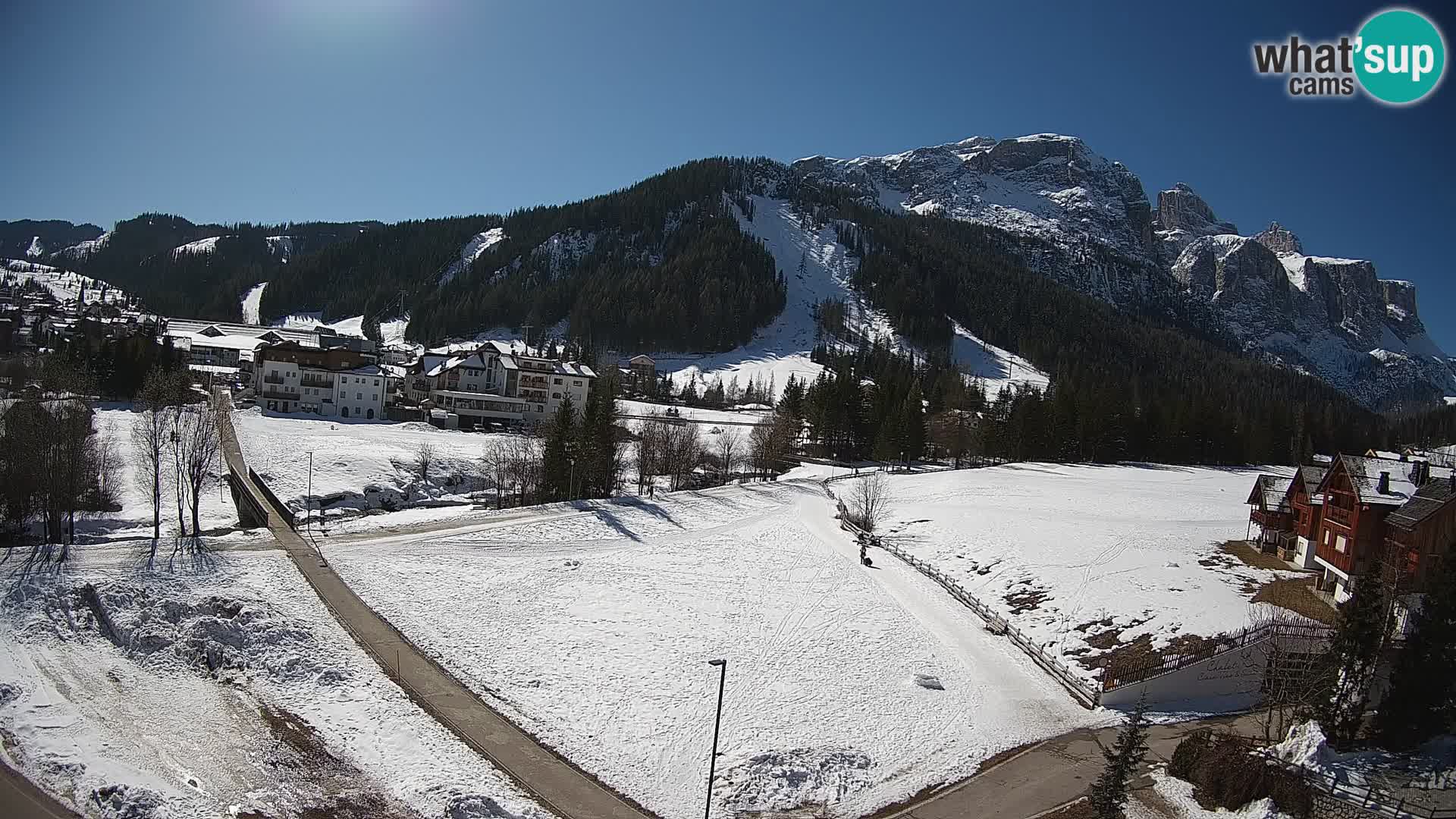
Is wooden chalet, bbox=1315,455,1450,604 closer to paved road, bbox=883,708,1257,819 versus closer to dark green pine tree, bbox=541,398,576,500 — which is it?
paved road, bbox=883,708,1257,819

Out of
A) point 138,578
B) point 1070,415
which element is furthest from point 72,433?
point 1070,415

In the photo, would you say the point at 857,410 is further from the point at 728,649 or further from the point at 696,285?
the point at 696,285

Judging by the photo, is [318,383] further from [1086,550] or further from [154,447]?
[1086,550]

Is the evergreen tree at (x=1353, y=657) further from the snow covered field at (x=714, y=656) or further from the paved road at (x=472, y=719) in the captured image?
the paved road at (x=472, y=719)

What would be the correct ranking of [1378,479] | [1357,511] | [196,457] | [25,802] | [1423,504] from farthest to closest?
[196,457] → [1378,479] → [1357,511] → [1423,504] → [25,802]

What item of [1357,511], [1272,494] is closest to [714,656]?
[1357,511]

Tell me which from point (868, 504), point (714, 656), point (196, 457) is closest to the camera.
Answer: point (714, 656)
